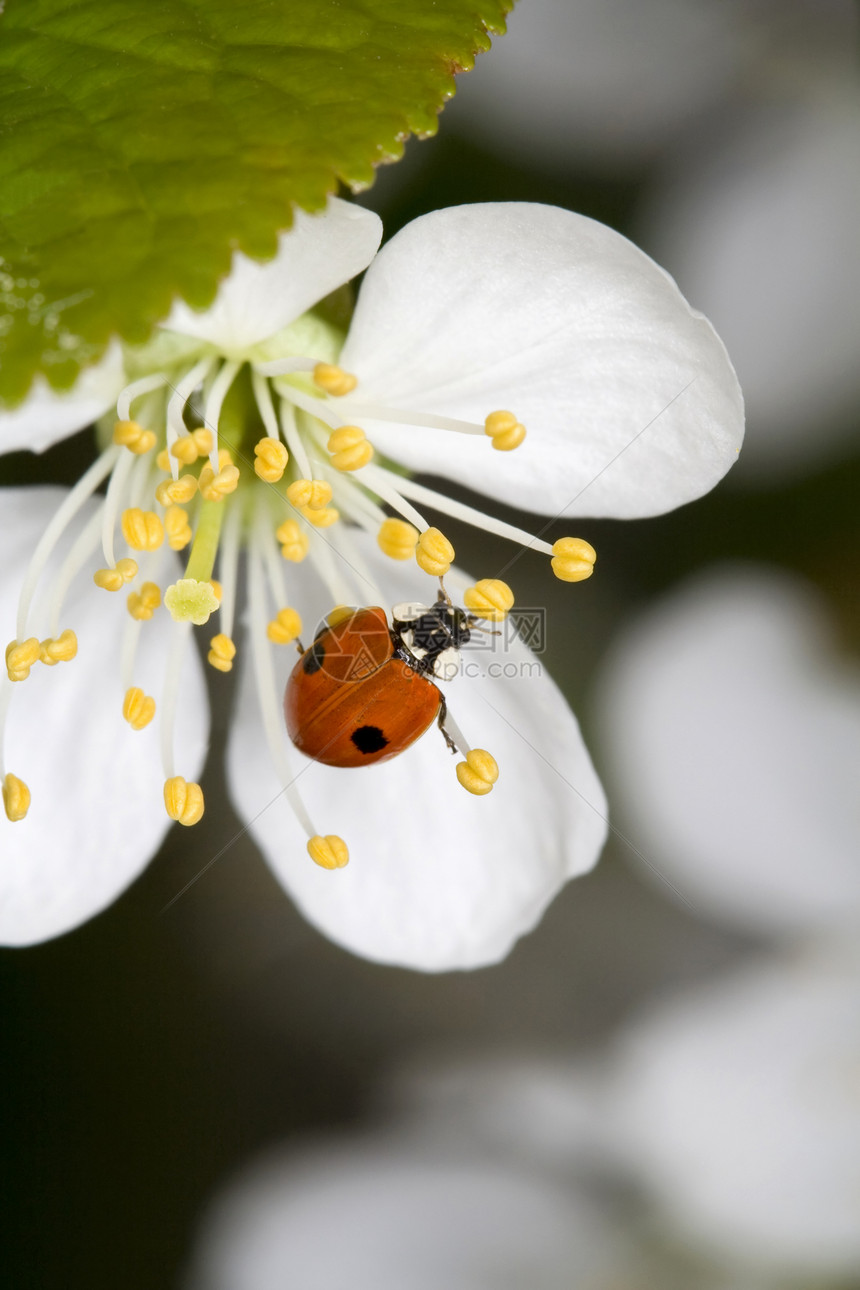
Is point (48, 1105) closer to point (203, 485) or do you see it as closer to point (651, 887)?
point (651, 887)

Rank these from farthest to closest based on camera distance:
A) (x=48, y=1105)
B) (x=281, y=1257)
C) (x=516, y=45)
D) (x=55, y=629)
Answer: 1. (x=48, y=1105)
2. (x=281, y=1257)
3. (x=516, y=45)
4. (x=55, y=629)

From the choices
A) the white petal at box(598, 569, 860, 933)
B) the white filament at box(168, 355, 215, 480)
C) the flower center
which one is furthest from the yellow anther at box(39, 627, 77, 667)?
the white petal at box(598, 569, 860, 933)

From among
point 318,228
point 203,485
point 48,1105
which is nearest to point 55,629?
point 203,485

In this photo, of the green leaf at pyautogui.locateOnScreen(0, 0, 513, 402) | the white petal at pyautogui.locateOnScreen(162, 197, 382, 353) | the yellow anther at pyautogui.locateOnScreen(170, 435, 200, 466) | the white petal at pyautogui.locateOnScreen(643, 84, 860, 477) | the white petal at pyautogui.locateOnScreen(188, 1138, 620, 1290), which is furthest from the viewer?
the white petal at pyautogui.locateOnScreen(188, 1138, 620, 1290)

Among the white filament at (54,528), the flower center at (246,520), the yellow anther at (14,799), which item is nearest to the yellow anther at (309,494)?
the flower center at (246,520)

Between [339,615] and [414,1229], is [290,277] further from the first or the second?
[414,1229]

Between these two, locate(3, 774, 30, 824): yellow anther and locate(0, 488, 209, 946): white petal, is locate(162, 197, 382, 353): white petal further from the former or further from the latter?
locate(3, 774, 30, 824): yellow anther

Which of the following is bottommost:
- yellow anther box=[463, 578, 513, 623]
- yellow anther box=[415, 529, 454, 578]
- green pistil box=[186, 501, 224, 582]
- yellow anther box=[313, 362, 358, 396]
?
green pistil box=[186, 501, 224, 582]

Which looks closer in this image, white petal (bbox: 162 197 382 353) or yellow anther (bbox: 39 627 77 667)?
white petal (bbox: 162 197 382 353)

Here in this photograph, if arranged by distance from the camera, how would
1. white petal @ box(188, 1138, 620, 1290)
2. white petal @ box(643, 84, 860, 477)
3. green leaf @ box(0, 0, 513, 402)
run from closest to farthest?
green leaf @ box(0, 0, 513, 402), white petal @ box(643, 84, 860, 477), white petal @ box(188, 1138, 620, 1290)
